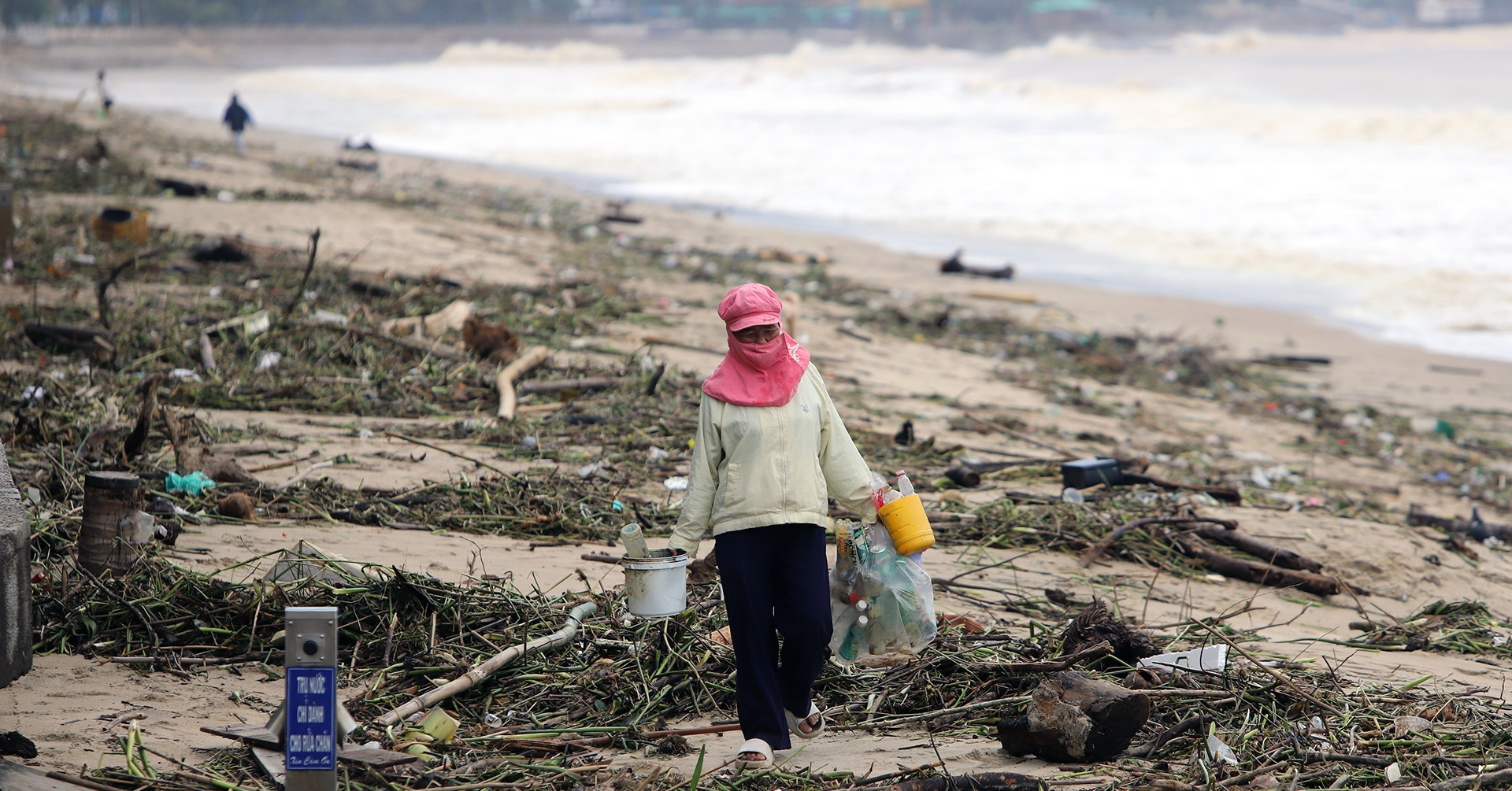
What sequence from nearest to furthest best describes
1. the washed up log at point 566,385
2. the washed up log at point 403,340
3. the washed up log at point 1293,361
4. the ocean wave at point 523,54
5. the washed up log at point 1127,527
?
1. the washed up log at point 1127,527
2. the washed up log at point 566,385
3. the washed up log at point 403,340
4. the washed up log at point 1293,361
5. the ocean wave at point 523,54

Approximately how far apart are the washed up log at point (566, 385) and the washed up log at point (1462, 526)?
15.8 feet

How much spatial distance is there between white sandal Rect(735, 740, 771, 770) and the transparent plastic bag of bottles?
1.57ft

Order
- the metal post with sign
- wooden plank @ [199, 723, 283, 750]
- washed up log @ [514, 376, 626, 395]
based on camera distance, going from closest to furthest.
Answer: the metal post with sign < wooden plank @ [199, 723, 283, 750] < washed up log @ [514, 376, 626, 395]

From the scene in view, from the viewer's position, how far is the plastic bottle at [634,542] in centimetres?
365

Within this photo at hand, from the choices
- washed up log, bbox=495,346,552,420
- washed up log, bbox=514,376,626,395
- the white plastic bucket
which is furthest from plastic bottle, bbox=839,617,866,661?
washed up log, bbox=514,376,626,395

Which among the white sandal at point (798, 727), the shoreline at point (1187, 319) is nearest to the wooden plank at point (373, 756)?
the white sandal at point (798, 727)

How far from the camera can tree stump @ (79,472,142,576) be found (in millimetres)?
4102

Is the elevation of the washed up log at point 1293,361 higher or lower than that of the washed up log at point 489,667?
lower

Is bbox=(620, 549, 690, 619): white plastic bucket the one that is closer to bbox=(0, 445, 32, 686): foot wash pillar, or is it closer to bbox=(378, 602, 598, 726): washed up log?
bbox=(378, 602, 598, 726): washed up log

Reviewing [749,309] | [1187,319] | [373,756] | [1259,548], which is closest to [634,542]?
[749,309]

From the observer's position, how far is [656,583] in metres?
3.74

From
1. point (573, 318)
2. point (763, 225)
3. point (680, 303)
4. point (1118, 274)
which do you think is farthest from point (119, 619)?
point (763, 225)

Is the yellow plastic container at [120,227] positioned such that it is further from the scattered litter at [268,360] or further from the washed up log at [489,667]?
the washed up log at [489,667]

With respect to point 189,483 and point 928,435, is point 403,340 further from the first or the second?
point 928,435
